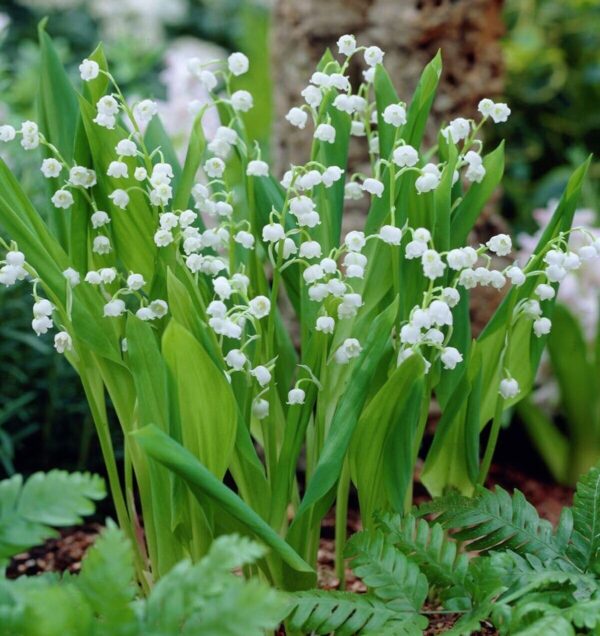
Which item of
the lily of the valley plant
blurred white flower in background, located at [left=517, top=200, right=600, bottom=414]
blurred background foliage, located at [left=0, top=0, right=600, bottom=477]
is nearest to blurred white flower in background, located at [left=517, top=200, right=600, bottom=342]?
blurred white flower in background, located at [left=517, top=200, right=600, bottom=414]

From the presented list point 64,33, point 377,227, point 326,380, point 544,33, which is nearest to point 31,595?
point 326,380

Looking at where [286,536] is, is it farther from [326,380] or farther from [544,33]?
[544,33]

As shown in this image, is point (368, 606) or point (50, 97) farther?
point (50, 97)

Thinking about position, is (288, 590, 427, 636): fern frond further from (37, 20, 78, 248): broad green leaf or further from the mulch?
(37, 20, 78, 248): broad green leaf

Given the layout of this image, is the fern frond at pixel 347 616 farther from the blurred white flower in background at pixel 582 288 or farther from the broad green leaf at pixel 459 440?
the blurred white flower in background at pixel 582 288

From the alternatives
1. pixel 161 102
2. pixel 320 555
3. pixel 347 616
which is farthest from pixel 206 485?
pixel 161 102
